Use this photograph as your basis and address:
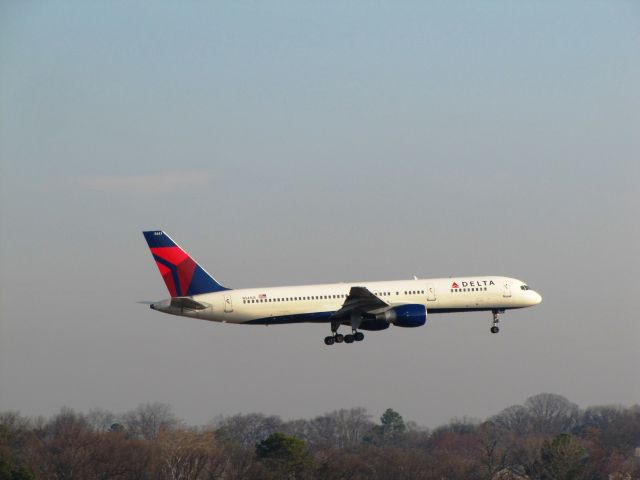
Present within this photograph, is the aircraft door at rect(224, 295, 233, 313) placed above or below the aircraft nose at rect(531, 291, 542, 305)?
below

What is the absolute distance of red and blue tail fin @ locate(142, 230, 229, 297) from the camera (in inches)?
3971

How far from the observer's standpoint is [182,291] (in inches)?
3976

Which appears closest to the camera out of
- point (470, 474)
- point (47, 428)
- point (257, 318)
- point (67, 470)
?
point (257, 318)

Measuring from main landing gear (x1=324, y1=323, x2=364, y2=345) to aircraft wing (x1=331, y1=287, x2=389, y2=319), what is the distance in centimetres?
245

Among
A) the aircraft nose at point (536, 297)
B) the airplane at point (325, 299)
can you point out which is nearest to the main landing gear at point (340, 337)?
the airplane at point (325, 299)

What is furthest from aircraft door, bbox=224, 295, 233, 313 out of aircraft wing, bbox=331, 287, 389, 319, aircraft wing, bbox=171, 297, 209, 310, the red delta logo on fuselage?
the red delta logo on fuselage

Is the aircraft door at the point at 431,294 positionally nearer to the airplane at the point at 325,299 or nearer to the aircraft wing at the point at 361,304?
the airplane at the point at 325,299

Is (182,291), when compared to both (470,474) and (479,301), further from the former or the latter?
(470,474)

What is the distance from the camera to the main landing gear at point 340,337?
336ft

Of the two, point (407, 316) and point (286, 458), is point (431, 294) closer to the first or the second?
point (407, 316)

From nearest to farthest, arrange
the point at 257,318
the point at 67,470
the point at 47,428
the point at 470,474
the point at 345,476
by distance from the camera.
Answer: the point at 257,318
the point at 67,470
the point at 345,476
the point at 470,474
the point at 47,428

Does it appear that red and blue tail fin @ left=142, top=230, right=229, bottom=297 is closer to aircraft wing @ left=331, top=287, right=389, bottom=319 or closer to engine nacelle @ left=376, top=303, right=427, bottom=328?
aircraft wing @ left=331, top=287, right=389, bottom=319

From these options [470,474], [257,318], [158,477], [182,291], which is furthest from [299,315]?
[470,474]

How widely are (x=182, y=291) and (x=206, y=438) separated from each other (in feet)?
191
